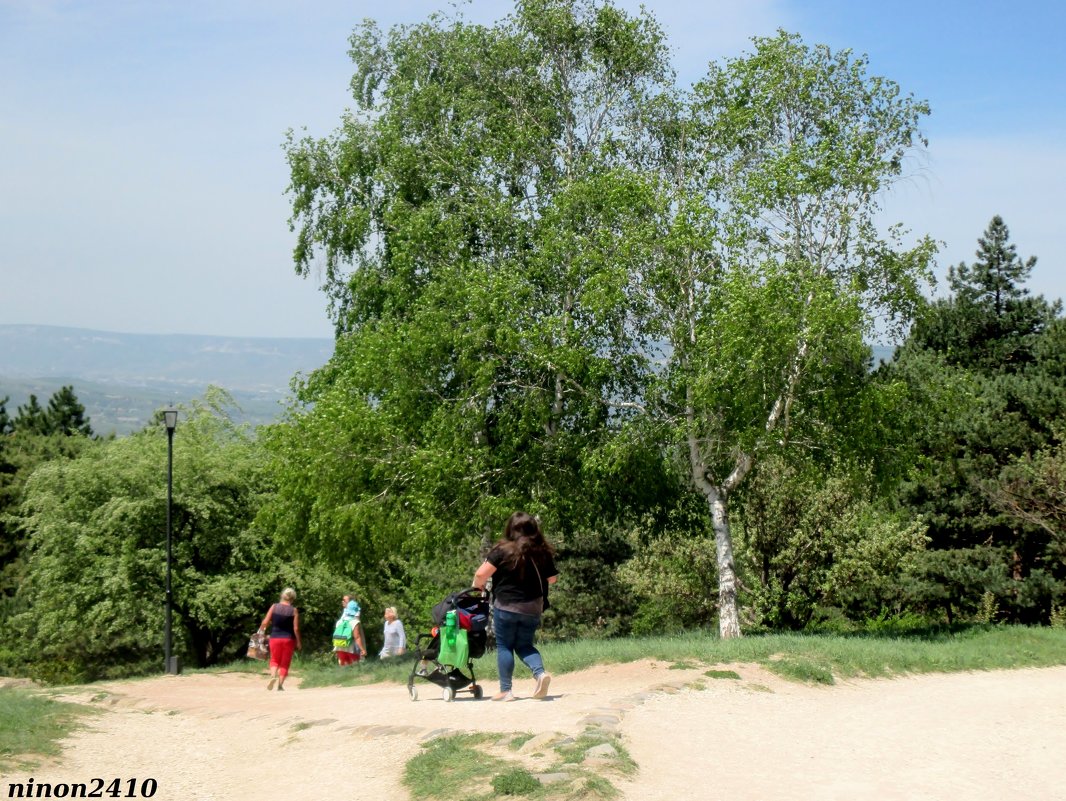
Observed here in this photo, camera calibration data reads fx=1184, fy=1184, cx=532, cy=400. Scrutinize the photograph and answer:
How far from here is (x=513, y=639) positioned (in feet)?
42.1

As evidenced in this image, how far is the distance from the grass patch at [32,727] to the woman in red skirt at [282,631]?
13.2ft

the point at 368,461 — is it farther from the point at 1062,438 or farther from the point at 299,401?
the point at 1062,438

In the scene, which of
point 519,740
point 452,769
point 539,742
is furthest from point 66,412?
point 452,769

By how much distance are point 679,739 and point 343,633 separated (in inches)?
603

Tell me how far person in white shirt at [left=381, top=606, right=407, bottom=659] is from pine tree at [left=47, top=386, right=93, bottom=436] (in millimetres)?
57972

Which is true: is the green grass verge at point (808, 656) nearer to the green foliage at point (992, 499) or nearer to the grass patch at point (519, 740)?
the grass patch at point (519, 740)

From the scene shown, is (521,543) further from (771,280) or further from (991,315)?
(991,315)

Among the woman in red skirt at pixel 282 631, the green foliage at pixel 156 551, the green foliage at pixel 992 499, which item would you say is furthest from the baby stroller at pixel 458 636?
the green foliage at pixel 992 499

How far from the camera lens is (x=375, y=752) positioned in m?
11.0

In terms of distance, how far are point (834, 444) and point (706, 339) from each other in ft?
11.0

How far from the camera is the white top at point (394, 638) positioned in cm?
2561

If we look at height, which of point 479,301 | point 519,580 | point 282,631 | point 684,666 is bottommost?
point 282,631

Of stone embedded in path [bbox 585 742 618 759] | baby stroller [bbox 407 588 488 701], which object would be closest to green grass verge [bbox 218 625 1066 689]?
baby stroller [bbox 407 588 488 701]

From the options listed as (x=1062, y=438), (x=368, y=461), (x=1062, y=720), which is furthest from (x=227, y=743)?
(x=1062, y=438)
